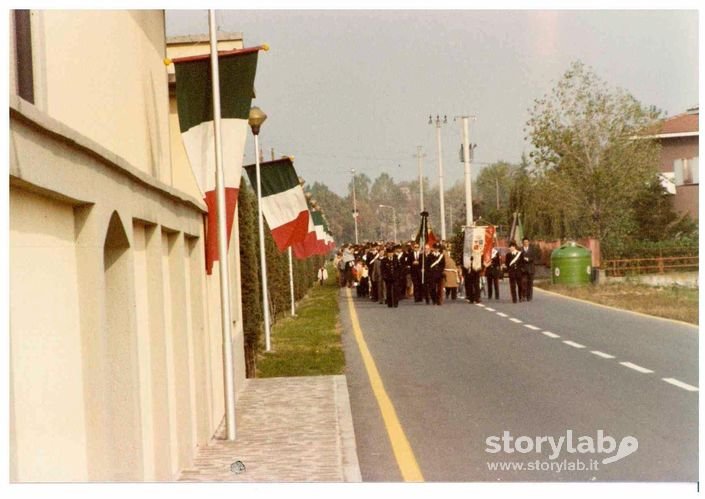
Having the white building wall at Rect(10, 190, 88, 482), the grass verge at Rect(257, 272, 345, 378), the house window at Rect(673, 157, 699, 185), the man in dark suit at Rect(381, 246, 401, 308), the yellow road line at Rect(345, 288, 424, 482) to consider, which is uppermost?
the house window at Rect(673, 157, 699, 185)

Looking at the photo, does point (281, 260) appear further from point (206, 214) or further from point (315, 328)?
point (206, 214)

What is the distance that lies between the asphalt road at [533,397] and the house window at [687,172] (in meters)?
1.52

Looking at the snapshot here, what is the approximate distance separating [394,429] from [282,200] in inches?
321

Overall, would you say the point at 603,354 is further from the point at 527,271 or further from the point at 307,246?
the point at 527,271

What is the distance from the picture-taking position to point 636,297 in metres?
26.1

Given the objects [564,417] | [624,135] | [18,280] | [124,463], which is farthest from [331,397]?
[624,135]

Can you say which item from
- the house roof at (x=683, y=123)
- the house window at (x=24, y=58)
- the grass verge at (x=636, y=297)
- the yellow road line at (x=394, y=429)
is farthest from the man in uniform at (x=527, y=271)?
the house window at (x=24, y=58)

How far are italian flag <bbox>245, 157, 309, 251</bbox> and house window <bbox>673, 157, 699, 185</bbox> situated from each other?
11094mm

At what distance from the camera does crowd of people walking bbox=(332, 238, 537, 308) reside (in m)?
29.6

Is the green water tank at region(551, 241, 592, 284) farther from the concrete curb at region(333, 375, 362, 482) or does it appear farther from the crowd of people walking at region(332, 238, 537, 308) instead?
the concrete curb at region(333, 375, 362, 482)

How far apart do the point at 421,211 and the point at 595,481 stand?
26214 millimetres

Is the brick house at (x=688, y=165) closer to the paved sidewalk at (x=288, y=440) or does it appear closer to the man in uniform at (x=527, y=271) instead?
the paved sidewalk at (x=288, y=440)

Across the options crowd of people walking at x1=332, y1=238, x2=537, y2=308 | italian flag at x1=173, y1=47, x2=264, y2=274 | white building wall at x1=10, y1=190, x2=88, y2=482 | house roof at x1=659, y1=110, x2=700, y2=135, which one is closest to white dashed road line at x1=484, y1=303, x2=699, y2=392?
house roof at x1=659, y1=110, x2=700, y2=135

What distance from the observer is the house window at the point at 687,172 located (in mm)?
7117
